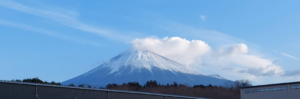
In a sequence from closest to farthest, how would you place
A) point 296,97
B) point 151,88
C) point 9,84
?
point 9,84, point 296,97, point 151,88

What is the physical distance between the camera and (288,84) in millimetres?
36469

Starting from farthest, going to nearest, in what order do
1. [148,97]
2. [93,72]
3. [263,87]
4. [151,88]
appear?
1. [93,72]
2. [151,88]
3. [263,87]
4. [148,97]

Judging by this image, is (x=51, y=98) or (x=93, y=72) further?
(x=93, y=72)

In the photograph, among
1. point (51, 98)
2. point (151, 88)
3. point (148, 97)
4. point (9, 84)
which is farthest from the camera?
point (151, 88)

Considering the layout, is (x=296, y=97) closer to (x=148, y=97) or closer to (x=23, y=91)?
(x=148, y=97)

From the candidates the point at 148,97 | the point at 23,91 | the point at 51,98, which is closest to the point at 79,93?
the point at 51,98

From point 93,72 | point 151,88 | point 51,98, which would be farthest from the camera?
point 93,72

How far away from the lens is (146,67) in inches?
5458

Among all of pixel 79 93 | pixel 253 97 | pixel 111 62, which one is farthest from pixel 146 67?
pixel 79 93

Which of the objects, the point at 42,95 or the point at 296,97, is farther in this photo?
the point at 296,97

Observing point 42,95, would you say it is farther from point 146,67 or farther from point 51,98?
point 146,67

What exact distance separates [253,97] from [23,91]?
857 inches

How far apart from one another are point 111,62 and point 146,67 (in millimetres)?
11894

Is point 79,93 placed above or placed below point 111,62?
below
